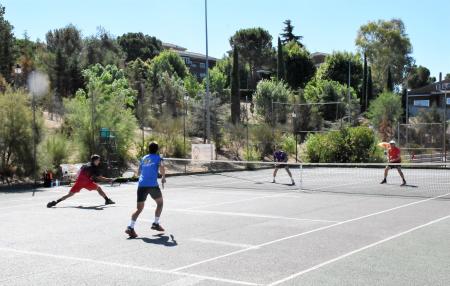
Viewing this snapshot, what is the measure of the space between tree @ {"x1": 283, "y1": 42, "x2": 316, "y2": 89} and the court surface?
66.0 m

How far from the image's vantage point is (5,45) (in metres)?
46.0

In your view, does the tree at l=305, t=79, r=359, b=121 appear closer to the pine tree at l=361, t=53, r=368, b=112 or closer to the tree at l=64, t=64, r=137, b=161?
the pine tree at l=361, t=53, r=368, b=112

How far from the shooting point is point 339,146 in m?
37.3

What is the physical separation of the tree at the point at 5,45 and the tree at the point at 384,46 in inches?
2343

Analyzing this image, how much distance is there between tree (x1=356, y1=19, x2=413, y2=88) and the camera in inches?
3519

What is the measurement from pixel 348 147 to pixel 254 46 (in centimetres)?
5916

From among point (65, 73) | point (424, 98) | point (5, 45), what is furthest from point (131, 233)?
point (424, 98)

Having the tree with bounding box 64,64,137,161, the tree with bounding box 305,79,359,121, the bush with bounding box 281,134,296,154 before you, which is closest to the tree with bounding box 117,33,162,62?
the tree with bounding box 305,79,359,121

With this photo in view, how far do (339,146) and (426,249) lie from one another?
28.0 meters

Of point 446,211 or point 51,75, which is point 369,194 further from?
point 51,75

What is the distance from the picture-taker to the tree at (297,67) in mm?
84062

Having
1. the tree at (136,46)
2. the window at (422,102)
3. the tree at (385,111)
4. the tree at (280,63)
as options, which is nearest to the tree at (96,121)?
the tree at (385,111)

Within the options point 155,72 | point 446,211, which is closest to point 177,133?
point 446,211

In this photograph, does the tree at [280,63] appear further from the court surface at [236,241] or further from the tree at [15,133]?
the court surface at [236,241]
